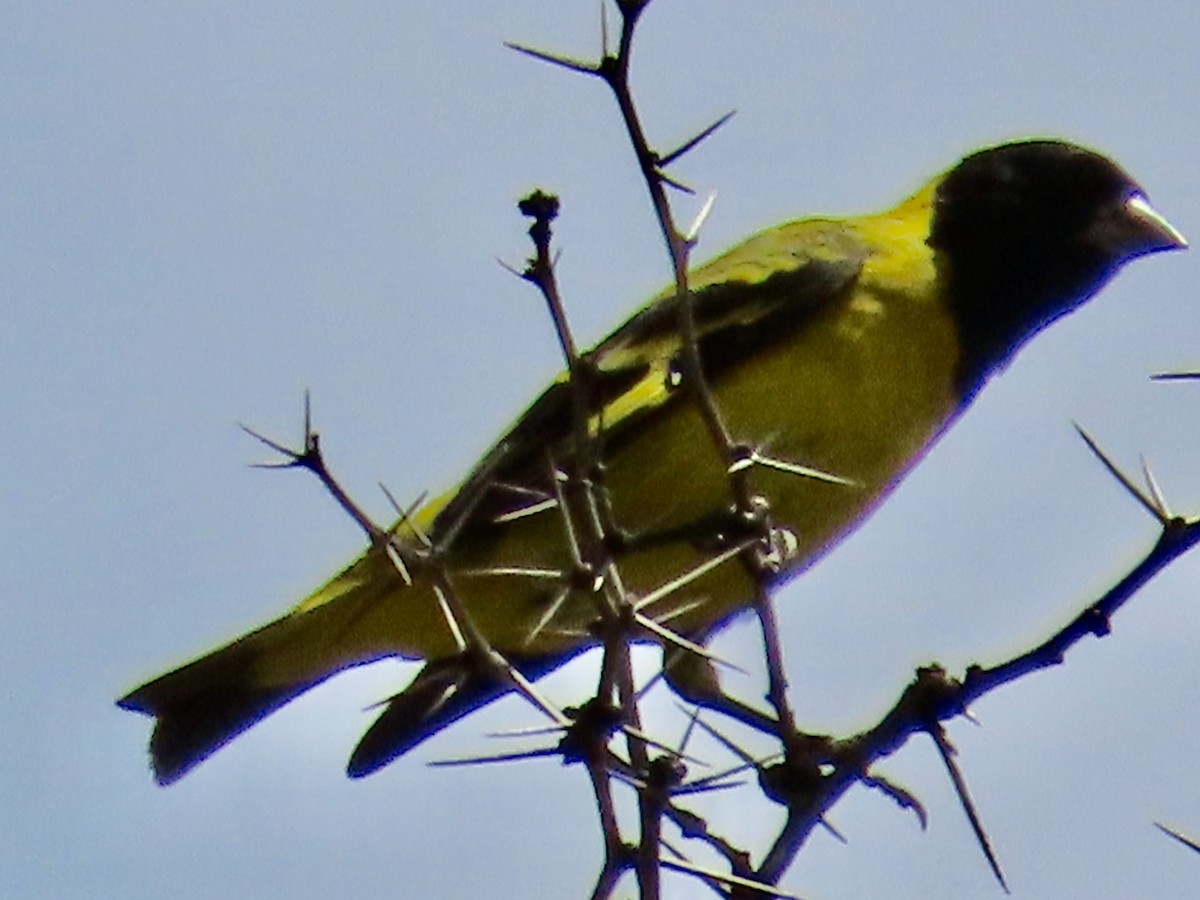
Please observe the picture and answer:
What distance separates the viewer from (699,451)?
15.0 ft

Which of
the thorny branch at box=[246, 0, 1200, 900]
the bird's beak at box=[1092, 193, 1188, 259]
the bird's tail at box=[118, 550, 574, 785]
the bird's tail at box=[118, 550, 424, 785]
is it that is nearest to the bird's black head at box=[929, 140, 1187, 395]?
the bird's beak at box=[1092, 193, 1188, 259]

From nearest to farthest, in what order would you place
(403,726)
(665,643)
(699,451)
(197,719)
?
(665,643) → (699,451) → (403,726) → (197,719)

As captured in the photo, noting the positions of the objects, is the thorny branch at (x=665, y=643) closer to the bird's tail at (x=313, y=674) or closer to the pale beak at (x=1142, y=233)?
the bird's tail at (x=313, y=674)

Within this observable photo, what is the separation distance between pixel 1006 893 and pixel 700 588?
2994 mm

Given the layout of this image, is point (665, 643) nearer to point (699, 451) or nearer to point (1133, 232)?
point (699, 451)

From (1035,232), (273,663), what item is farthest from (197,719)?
(1035,232)

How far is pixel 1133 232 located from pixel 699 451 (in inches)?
73.6

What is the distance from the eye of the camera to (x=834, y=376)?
15.4 ft

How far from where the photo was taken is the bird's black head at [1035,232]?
527 cm

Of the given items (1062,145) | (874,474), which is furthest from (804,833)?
(1062,145)

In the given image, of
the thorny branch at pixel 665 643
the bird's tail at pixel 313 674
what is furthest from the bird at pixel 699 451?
the thorny branch at pixel 665 643

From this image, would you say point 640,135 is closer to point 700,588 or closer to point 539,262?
point 539,262

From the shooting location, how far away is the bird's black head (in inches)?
207

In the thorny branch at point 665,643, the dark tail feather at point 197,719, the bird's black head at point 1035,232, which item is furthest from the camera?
the bird's black head at point 1035,232
